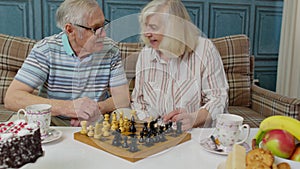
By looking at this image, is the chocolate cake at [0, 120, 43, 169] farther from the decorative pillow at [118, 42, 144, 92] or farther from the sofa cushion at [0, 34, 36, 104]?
the sofa cushion at [0, 34, 36, 104]

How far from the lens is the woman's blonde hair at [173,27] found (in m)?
1.28

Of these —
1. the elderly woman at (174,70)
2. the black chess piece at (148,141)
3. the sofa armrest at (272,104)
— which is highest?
the elderly woman at (174,70)

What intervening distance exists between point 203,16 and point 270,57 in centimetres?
80

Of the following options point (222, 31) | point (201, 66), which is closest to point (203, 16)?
point (222, 31)

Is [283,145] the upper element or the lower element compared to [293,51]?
lower

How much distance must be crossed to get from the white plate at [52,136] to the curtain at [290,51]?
2361mm

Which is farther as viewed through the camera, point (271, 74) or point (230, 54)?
point (271, 74)

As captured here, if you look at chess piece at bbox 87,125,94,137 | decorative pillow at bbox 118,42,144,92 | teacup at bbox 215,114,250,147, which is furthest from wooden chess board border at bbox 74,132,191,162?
decorative pillow at bbox 118,42,144,92

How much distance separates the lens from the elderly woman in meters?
1.26

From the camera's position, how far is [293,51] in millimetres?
2705

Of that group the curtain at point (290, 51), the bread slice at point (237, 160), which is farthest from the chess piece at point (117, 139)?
the curtain at point (290, 51)

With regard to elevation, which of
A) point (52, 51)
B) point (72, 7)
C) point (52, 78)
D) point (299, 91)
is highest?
point (72, 7)

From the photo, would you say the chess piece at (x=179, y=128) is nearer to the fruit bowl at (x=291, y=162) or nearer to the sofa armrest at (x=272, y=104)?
the fruit bowl at (x=291, y=162)

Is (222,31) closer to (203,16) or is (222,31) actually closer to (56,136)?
(203,16)
